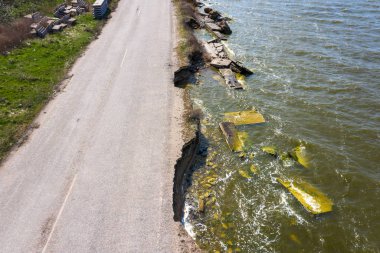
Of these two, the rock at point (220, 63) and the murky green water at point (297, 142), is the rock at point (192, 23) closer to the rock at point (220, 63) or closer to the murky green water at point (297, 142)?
the murky green water at point (297, 142)

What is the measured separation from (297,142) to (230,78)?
32.6 feet

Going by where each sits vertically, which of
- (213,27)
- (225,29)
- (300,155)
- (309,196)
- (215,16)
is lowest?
(309,196)

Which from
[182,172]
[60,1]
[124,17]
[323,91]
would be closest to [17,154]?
[182,172]

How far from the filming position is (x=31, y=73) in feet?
90.8

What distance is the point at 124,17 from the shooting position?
41.8 metres

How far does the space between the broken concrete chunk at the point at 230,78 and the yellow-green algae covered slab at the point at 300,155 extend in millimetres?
9075

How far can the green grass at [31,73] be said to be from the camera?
22.0 meters

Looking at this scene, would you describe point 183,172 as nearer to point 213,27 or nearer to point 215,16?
point 213,27

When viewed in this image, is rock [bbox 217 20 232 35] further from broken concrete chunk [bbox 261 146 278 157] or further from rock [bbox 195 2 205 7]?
broken concrete chunk [bbox 261 146 278 157]

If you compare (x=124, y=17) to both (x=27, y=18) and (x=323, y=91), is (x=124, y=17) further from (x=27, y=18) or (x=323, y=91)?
(x=323, y=91)

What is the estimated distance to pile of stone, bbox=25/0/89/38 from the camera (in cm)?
3503

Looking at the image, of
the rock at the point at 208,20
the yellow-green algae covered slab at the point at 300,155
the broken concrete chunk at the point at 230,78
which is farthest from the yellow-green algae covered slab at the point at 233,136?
the rock at the point at 208,20

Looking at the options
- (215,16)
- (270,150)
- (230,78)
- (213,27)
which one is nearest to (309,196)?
(270,150)

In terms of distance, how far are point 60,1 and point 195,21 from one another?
747 inches
